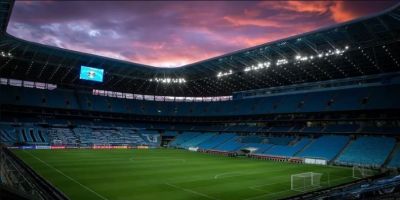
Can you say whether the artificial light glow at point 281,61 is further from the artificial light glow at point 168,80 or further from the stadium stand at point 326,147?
the artificial light glow at point 168,80

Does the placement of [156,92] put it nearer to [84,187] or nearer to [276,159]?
[276,159]

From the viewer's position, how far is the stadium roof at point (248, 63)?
38438 mm

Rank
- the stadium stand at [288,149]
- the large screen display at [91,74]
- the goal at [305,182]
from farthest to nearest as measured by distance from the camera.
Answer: the large screen display at [91,74] → the stadium stand at [288,149] → the goal at [305,182]

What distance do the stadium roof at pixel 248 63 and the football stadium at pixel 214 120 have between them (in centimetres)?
26

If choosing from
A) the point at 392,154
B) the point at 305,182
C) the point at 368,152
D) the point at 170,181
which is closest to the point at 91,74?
the point at 170,181

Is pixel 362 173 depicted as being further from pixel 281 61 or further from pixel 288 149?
pixel 281 61

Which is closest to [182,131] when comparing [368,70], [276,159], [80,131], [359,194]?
[80,131]

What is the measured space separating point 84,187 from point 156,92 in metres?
63.7

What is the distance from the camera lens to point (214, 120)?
79750mm

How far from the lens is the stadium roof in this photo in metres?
38.4

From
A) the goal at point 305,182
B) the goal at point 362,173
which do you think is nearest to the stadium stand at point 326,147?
the goal at point 362,173

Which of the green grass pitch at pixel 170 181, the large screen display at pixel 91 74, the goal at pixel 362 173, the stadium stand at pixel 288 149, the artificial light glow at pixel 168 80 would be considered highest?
the artificial light glow at pixel 168 80

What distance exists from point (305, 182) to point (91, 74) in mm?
45767

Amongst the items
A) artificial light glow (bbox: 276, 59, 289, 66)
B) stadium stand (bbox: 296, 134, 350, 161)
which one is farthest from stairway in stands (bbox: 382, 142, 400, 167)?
artificial light glow (bbox: 276, 59, 289, 66)
